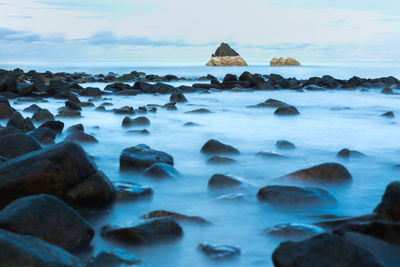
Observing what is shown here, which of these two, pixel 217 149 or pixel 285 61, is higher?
pixel 285 61

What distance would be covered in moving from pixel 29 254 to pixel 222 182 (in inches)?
82.2

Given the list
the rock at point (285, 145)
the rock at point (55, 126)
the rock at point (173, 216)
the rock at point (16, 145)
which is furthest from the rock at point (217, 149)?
the rock at point (55, 126)

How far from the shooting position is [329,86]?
2009 cm

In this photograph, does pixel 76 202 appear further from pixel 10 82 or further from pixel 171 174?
pixel 10 82

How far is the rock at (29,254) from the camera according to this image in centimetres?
168

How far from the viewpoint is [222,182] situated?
3.59 m

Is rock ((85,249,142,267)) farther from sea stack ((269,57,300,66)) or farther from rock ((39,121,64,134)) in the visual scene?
sea stack ((269,57,300,66))

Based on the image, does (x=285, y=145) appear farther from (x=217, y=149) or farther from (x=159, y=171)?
(x=159, y=171)

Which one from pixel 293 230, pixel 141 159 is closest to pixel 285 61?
pixel 141 159

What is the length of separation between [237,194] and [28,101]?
33.5 ft

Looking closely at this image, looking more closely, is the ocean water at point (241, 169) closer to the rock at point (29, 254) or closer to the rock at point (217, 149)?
the rock at point (217, 149)

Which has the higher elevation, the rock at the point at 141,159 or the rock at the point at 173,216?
the rock at the point at 141,159

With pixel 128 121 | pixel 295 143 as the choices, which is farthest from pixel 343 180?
pixel 128 121

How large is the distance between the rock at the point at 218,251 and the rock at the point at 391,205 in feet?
3.32
